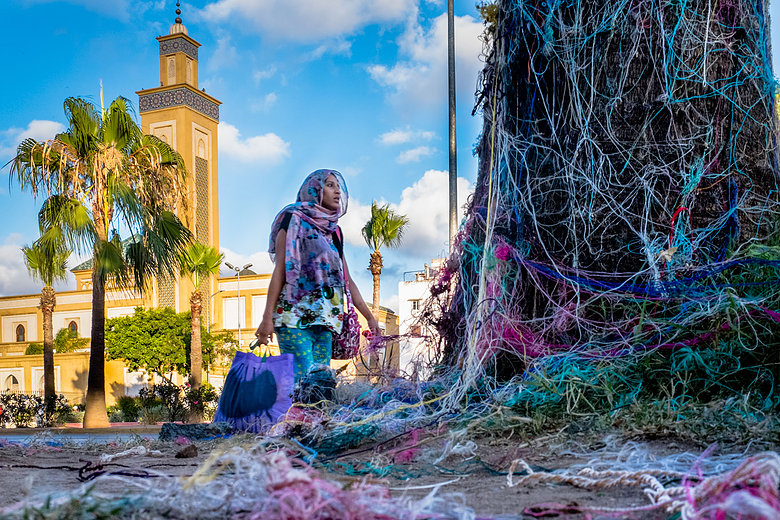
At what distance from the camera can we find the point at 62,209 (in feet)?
44.3

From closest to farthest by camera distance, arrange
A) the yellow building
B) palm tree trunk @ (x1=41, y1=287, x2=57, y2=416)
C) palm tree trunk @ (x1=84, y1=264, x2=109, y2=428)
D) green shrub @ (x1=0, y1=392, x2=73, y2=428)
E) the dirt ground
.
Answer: the dirt ground < palm tree trunk @ (x1=84, y1=264, x2=109, y2=428) < green shrub @ (x1=0, y1=392, x2=73, y2=428) < palm tree trunk @ (x1=41, y1=287, x2=57, y2=416) < the yellow building

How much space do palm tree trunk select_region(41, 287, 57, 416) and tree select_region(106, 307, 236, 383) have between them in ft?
36.7

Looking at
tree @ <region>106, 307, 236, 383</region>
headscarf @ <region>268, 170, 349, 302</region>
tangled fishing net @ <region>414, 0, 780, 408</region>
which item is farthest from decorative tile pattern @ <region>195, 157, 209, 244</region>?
tangled fishing net @ <region>414, 0, 780, 408</region>

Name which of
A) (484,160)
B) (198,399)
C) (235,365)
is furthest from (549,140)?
(198,399)

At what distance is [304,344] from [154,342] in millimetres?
29830

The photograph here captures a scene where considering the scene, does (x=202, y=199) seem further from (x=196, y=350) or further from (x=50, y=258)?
(x=50, y=258)

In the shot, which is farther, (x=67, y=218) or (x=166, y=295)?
(x=166, y=295)

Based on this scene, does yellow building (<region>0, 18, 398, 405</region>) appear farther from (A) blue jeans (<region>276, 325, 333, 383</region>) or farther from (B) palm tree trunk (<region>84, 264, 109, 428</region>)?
(A) blue jeans (<region>276, 325, 333, 383</region>)

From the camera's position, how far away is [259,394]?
409 cm

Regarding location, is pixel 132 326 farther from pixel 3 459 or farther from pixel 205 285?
pixel 3 459

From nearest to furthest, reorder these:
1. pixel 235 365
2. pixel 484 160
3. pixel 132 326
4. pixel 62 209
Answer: pixel 484 160 → pixel 235 365 → pixel 62 209 → pixel 132 326

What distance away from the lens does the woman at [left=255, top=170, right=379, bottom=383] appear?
163 inches

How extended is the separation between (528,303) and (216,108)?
1692 inches

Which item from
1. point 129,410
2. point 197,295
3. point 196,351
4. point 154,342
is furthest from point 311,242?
point 154,342
